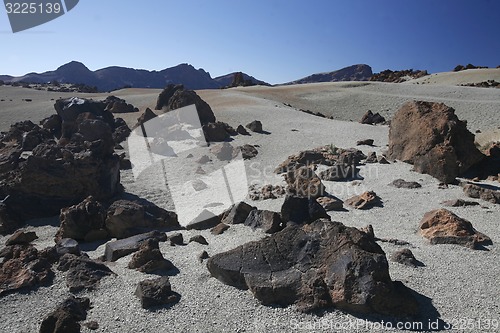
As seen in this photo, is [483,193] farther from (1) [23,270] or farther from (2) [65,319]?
(1) [23,270]

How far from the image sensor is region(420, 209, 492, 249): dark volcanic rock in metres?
6.01

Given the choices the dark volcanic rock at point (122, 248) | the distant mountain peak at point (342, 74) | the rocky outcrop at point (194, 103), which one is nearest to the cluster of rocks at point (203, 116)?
the rocky outcrop at point (194, 103)

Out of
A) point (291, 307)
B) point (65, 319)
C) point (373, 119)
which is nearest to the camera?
point (65, 319)

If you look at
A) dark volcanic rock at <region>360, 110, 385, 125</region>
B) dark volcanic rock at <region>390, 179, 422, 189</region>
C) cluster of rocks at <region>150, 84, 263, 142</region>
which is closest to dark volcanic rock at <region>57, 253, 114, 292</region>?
dark volcanic rock at <region>390, 179, 422, 189</region>

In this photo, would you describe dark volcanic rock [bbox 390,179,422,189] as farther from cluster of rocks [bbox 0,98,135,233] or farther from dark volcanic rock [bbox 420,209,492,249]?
cluster of rocks [bbox 0,98,135,233]

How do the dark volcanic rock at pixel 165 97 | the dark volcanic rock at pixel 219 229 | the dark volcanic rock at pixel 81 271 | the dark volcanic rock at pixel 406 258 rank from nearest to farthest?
the dark volcanic rock at pixel 81 271 → the dark volcanic rock at pixel 406 258 → the dark volcanic rock at pixel 219 229 → the dark volcanic rock at pixel 165 97

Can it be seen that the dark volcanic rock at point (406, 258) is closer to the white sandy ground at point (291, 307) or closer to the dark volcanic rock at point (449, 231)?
the white sandy ground at point (291, 307)

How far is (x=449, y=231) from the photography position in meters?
6.29

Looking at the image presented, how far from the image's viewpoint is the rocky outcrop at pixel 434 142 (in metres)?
10.2

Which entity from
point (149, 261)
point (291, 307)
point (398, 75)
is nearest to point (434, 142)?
point (291, 307)

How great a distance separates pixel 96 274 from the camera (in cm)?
554

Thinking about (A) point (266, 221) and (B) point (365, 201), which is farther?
(B) point (365, 201)

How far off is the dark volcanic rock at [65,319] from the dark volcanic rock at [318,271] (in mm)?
1708

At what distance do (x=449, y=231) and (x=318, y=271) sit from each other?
282 cm
